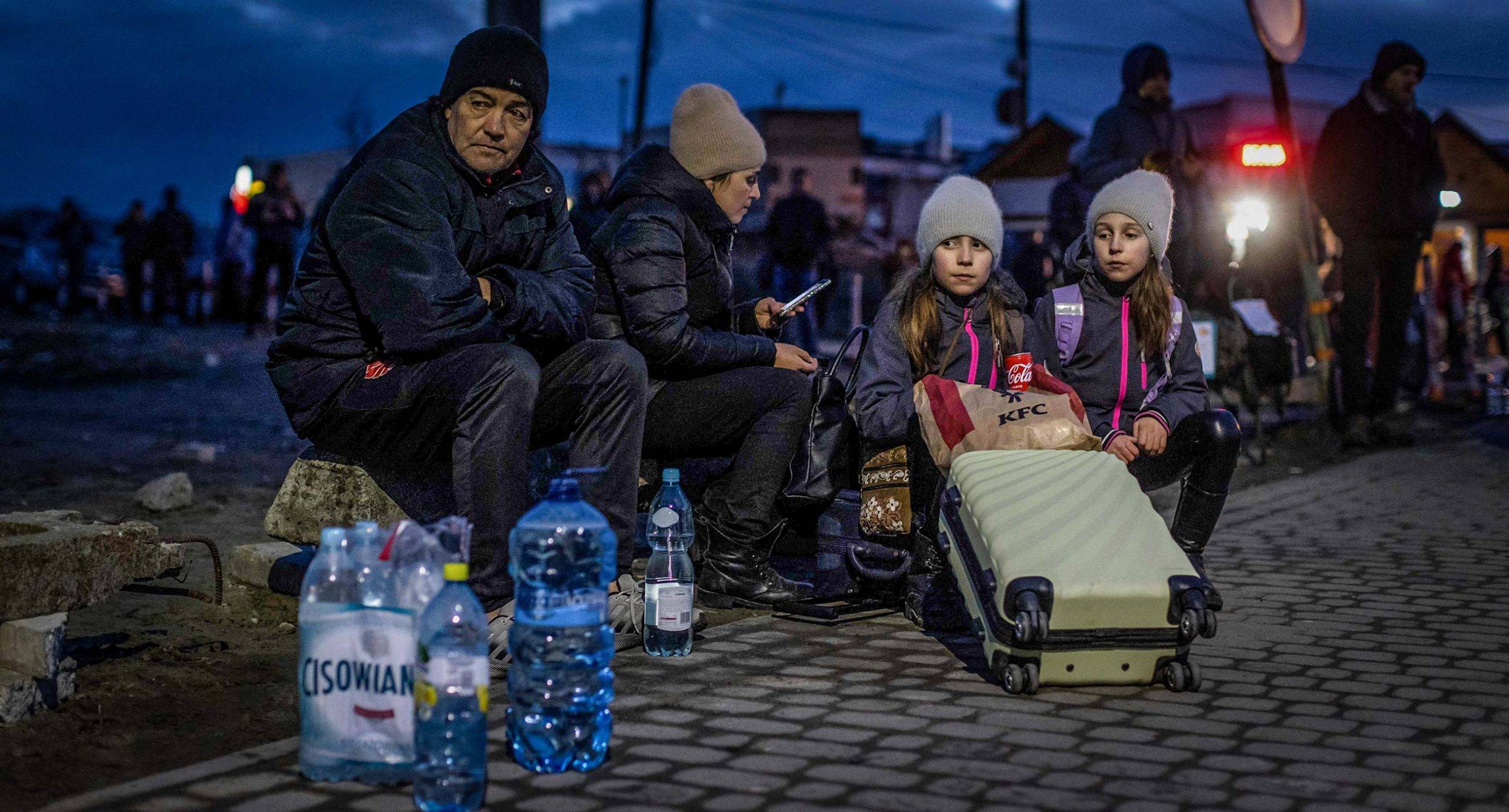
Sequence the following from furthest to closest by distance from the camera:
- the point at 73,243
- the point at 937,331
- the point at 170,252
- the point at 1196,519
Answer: the point at 73,243
the point at 170,252
the point at 937,331
the point at 1196,519

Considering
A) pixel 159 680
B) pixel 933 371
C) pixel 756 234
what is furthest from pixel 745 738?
pixel 756 234

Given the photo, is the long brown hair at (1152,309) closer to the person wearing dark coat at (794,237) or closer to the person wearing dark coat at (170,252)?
the person wearing dark coat at (794,237)

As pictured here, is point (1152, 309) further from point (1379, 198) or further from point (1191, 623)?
point (1379, 198)

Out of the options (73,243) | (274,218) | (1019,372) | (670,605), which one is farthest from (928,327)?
(73,243)

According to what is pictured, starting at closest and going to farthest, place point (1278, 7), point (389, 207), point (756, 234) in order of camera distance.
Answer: point (389, 207), point (1278, 7), point (756, 234)

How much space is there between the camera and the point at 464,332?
4.60m

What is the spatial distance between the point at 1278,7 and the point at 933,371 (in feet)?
21.9

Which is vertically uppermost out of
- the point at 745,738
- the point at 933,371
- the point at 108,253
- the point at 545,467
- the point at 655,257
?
the point at 108,253

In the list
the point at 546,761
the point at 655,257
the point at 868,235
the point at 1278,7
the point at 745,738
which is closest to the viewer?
the point at 546,761

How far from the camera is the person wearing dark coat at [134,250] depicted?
80.1 feet

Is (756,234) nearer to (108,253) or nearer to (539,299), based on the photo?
(108,253)

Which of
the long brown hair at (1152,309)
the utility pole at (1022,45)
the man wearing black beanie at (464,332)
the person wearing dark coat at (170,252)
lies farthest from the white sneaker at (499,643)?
the utility pole at (1022,45)

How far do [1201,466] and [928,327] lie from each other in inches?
42.5

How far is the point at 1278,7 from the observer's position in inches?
419
